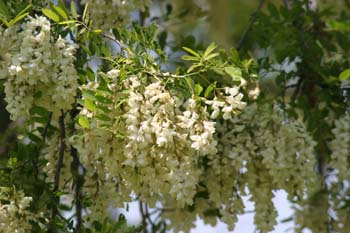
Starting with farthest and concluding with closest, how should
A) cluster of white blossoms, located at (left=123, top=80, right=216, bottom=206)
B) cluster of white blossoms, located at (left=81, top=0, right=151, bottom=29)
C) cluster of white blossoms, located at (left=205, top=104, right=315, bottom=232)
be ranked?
cluster of white blossoms, located at (left=205, top=104, right=315, bottom=232) → cluster of white blossoms, located at (left=81, top=0, right=151, bottom=29) → cluster of white blossoms, located at (left=123, top=80, right=216, bottom=206)

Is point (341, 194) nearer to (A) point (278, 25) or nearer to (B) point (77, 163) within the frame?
(A) point (278, 25)

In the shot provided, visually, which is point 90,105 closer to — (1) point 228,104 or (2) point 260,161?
(1) point 228,104

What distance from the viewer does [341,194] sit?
4.16m

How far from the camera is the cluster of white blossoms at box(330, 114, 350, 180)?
351 centimetres

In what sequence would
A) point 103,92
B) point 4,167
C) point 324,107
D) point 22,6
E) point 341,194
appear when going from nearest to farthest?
point 103,92 → point 22,6 → point 4,167 → point 324,107 → point 341,194

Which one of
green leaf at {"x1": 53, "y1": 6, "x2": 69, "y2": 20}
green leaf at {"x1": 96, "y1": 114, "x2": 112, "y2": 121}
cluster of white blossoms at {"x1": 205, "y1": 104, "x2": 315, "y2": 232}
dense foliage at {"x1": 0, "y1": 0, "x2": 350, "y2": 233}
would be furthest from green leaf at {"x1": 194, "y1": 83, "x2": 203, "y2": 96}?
cluster of white blossoms at {"x1": 205, "y1": 104, "x2": 315, "y2": 232}

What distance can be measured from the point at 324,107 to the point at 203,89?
0.77m

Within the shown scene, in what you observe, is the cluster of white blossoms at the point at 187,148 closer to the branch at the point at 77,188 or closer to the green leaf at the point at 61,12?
the branch at the point at 77,188

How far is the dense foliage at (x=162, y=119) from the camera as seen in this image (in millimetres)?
2662

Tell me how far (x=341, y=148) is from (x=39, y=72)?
1344mm

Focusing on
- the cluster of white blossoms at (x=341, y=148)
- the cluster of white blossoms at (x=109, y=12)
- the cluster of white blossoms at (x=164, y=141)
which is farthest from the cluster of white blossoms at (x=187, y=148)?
the cluster of white blossoms at (x=109, y=12)

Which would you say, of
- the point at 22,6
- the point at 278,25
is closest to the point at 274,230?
the point at 278,25

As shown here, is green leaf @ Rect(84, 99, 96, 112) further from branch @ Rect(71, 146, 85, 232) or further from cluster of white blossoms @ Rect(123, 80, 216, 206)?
branch @ Rect(71, 146, 85, 232)

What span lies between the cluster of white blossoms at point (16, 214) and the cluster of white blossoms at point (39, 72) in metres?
0.35
